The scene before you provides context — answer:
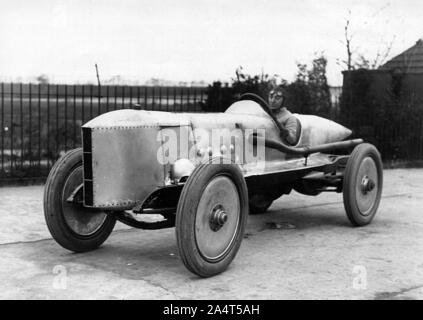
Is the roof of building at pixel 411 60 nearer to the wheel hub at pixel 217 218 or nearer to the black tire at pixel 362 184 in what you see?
the black tire at pixel 362 184

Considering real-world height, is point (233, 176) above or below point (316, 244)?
above

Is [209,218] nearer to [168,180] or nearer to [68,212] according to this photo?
[168,180]

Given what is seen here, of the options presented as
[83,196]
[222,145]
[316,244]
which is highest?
[222,145]

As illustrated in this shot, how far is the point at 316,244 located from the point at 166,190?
1859 millimetres

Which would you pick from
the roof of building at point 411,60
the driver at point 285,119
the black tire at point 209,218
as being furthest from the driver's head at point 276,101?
the roof of building at point 411,60

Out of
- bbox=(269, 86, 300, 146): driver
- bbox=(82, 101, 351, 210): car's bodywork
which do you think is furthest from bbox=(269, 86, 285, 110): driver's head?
bbox=(82, 101, 351, 210): car's bodywork

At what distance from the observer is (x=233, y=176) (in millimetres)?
4988

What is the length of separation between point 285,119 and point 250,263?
83.0 inches

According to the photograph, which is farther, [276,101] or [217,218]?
[276,101]

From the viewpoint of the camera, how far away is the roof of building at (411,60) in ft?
63.2

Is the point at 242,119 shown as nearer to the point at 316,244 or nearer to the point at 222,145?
the point at 222,145

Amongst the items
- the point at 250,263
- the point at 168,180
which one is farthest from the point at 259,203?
the point at 168,180

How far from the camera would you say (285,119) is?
22.4 ft
